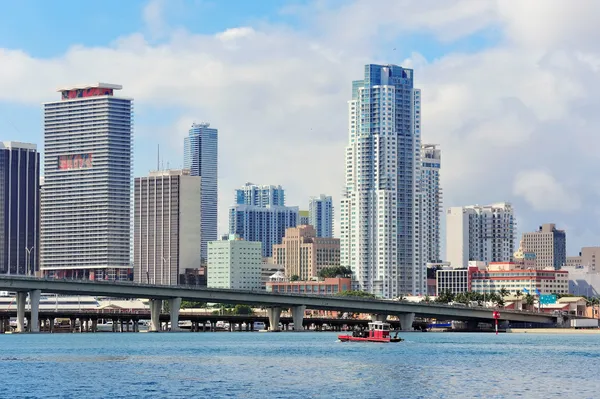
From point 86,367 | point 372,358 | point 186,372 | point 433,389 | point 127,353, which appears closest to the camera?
point 433,389

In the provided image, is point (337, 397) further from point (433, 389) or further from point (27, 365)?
point (27, 365)

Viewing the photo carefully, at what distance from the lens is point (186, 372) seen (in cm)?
12925

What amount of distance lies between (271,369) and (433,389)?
29055 mm

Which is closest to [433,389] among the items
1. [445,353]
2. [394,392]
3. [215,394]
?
[394,392]

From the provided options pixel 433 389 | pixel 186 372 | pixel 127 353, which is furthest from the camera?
pixel 127 353

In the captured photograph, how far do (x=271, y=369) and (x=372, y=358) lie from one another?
25.3m

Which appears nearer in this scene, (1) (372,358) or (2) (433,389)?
(2) (433,389)

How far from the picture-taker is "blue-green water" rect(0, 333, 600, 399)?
349ft

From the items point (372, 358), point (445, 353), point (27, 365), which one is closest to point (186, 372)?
point (27, 365)

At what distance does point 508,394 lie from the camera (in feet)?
343

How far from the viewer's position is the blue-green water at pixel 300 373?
106 meters

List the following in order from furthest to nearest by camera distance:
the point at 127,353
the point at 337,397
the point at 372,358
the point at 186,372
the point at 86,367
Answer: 1. the point at 127,353
2. the point at 372,358
3. the point at 86,367
4. the point at 186,372
5. the point at 337,397

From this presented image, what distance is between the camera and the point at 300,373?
127625 millimetres

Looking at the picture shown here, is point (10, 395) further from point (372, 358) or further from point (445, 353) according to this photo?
point (445, 353)
